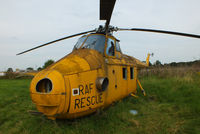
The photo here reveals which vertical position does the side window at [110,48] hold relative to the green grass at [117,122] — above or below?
above

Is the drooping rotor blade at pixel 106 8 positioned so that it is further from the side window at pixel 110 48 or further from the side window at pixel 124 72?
the side window at pixel 124 72

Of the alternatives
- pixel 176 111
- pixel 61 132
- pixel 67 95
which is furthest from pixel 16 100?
pixel 176 111

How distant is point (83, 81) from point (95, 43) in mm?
1808

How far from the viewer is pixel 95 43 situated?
4.68 metres

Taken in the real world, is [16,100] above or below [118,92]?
below

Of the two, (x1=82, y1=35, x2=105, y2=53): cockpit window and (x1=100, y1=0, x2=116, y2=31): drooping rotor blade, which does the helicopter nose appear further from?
(x1=100, y1=0, x2=116, y2=31): drooping rotor blade

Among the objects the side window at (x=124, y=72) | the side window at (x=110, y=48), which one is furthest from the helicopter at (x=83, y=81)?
the side window at (x=124, y=72)

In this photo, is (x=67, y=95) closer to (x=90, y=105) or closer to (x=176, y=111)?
(x=90, y=105)

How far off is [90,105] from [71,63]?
3.88ft

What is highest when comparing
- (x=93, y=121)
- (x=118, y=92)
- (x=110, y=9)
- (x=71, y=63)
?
(x=110, y=9)

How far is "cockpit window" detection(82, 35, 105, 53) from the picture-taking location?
4.60 m

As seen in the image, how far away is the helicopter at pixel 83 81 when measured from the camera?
2.93m

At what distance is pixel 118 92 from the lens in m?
4.95

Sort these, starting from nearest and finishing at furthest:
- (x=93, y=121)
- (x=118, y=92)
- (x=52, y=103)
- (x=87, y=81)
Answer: (x=52, y=103)
(x=87, y=81)
(x=93, y=121)
(x=118, y=92)
